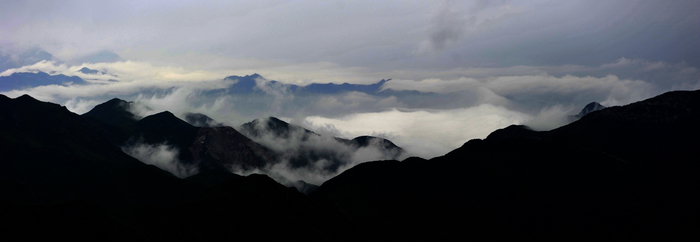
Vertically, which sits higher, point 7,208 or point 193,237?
point 7,208

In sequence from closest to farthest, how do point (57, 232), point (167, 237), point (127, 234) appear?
point (57, 232)
point (127, 234)
point (167, 237)

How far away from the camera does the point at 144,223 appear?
19938 cm

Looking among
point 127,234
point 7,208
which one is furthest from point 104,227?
point 7,208

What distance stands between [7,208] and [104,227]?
34314mm

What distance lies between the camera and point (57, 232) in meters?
168

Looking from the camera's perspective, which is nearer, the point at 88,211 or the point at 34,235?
the point at 34,235

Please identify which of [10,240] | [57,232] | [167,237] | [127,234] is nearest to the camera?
[10,240]

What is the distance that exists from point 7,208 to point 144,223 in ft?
162

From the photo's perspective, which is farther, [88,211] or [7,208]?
[88,211]

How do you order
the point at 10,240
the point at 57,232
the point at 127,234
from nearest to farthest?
the point at 10,240 → the point at 57,232 → the point at 127,234

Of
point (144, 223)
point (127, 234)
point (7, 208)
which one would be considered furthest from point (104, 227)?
point (7, 208)

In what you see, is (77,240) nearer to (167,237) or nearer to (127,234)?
(127,234)

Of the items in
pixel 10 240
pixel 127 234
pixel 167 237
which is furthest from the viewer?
pixel 167 237

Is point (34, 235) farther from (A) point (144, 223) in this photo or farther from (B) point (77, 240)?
(A) point (144, 223)
